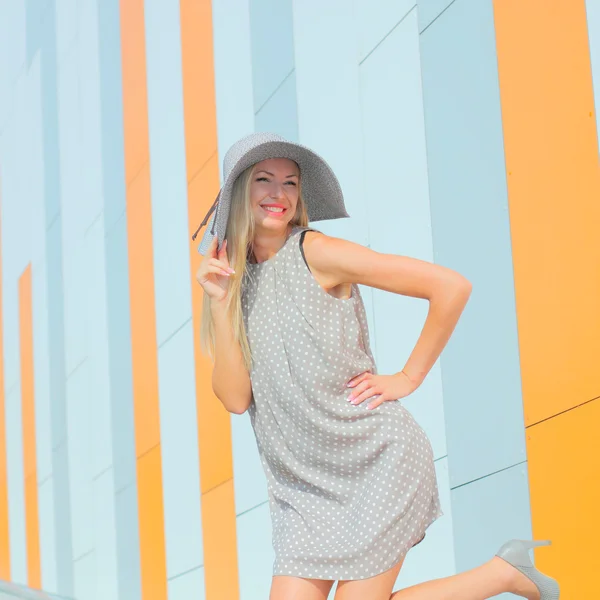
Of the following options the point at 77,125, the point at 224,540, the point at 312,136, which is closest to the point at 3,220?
the point at 77,125

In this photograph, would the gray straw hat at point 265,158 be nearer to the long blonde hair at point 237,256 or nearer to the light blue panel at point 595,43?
the long blonde hair at point 237,256

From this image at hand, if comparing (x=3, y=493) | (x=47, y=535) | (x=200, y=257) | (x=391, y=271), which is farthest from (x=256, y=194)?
(x=3, y=493)

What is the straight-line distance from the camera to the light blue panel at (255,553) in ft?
15.2

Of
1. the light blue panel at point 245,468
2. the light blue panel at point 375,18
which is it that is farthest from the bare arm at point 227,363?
the light blue panel at point 245,468

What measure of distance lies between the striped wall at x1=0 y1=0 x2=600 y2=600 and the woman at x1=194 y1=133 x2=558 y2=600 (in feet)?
1.48

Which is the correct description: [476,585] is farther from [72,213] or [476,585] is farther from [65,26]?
[65,26]

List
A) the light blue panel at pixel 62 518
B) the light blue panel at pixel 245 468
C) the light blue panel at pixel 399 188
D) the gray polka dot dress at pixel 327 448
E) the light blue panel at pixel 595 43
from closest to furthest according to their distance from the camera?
1. the gray polka dot dress at pixel 327 448
2. the light blue panel at pixel 595 43
3. the light blue panel at pixel 399 188
4. the light blue panel at pixel 245 468
5. the light blue panel at pixel 62 518

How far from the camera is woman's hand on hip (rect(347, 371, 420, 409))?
8.30ft

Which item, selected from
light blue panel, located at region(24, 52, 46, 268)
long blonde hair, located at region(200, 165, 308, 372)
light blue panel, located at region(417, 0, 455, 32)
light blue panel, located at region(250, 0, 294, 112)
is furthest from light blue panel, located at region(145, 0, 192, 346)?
long blonde hair, located at region(200, 165, 308, 372)

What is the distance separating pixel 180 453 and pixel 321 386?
330 cm

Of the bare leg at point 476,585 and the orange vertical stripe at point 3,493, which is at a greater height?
the bare leg at point 476,585

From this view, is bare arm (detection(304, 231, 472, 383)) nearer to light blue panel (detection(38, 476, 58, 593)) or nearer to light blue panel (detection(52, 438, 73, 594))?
→ light blue panel (detection(52, 438, 73, 594))

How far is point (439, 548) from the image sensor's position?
3.45m

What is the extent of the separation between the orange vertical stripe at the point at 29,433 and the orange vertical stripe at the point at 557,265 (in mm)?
6372
